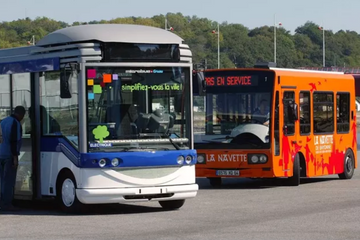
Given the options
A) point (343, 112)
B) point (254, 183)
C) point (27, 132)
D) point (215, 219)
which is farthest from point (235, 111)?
point (215, 219)

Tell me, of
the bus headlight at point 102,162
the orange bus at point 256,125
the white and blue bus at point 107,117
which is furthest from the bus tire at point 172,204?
the orange bus at point 256,125

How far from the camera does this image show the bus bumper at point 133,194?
14391 millimetres

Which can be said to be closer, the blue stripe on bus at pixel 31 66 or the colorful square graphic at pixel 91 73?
the colorful square graphic at pixel 91 73

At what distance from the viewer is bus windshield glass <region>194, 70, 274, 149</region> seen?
19734 mm

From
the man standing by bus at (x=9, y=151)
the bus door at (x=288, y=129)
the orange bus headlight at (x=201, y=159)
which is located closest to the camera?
the man standing by bus at (x=9, y=151)

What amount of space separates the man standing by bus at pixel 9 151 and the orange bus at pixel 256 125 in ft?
14.9

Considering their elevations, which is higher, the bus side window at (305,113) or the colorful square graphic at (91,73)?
the colorful square graphic at (91,73)

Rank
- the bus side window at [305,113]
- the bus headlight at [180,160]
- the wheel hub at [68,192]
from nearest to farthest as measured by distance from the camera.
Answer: the wheel hub at [68,192], the bus headlight at [180,160], the bus side window at [305,113]

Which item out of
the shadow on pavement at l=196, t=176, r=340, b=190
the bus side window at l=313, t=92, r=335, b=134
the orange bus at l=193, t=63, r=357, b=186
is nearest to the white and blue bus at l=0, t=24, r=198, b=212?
the orange bus at l=193, t=63, r=357, b=186

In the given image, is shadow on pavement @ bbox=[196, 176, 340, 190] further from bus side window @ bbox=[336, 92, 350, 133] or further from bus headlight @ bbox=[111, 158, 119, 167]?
bus headlight @ bbox=[111, 158, 119, 167]

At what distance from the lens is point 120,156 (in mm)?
14500

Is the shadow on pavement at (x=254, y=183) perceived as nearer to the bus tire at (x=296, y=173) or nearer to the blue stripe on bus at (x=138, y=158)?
the bus tire at (x=296, y=173)

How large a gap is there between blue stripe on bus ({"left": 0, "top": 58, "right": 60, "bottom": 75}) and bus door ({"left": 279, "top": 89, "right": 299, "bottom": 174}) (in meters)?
6.10

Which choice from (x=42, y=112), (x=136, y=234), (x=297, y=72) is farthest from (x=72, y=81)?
(x=297, y=72)
